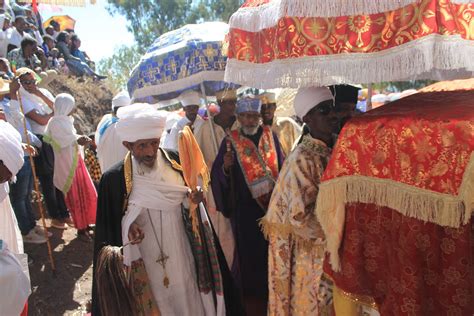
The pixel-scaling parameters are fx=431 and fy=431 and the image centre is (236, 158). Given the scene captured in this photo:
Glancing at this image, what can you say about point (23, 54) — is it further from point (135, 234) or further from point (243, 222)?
point (135, 234)

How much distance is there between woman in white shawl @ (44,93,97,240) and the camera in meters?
6.57

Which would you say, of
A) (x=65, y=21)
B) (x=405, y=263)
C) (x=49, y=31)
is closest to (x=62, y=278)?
(x=405, y=263)

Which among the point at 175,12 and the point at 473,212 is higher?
the point at 175,12

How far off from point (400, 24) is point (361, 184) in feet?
2.31

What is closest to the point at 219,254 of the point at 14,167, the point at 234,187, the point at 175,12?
the point at 234,187

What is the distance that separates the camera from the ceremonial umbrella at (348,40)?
5.45 ft

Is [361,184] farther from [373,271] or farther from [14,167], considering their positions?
[14,167]

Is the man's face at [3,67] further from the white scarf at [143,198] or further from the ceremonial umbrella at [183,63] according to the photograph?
the white scarf at [143,198]

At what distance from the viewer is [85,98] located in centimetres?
1348

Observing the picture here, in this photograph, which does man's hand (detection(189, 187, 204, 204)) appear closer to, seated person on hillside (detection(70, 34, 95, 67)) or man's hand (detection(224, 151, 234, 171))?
man's hand (detection(224, 151, 234, 171))

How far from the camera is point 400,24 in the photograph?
5.80 feet

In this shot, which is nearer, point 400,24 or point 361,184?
point 400,24

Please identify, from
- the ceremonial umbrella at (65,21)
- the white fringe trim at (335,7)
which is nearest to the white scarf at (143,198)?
the white fringe trim at (335,7)

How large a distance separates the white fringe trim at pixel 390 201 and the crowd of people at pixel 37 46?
22.2ft
